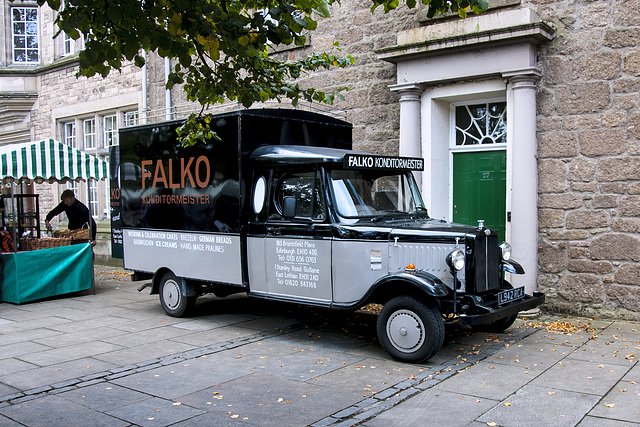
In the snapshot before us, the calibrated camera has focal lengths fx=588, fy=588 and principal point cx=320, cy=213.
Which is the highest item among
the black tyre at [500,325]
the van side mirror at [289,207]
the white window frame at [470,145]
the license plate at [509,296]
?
the white window frame at [470,145]

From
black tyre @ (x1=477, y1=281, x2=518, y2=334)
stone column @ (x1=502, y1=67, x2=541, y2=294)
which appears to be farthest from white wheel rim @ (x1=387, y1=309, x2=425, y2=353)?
stone column @ (x1=502, y1=67, x2=541, y2=294)

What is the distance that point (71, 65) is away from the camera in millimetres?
16938

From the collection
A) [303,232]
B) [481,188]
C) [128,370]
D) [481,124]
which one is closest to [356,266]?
[303,232]

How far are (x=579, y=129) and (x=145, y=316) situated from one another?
22.3 feet

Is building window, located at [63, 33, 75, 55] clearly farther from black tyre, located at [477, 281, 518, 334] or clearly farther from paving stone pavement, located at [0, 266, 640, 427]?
black tyre, located at [477, 281, 518, 334]

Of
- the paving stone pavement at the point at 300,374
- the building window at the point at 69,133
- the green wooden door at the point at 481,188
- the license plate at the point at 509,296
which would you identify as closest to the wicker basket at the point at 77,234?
the paving stone pavement at the point at 300,374

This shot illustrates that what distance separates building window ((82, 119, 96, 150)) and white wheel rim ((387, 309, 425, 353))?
43.1 feet

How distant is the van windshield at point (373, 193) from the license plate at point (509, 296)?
1.59 m

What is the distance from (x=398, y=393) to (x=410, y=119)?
216 inches

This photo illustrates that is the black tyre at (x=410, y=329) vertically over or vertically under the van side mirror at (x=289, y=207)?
under

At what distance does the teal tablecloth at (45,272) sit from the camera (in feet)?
32.1

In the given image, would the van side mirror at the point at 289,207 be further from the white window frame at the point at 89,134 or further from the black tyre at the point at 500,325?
the white window frame at the point at 89,134

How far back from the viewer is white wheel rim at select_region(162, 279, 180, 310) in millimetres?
8508

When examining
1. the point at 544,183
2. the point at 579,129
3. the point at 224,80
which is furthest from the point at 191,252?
the point at 579,129
